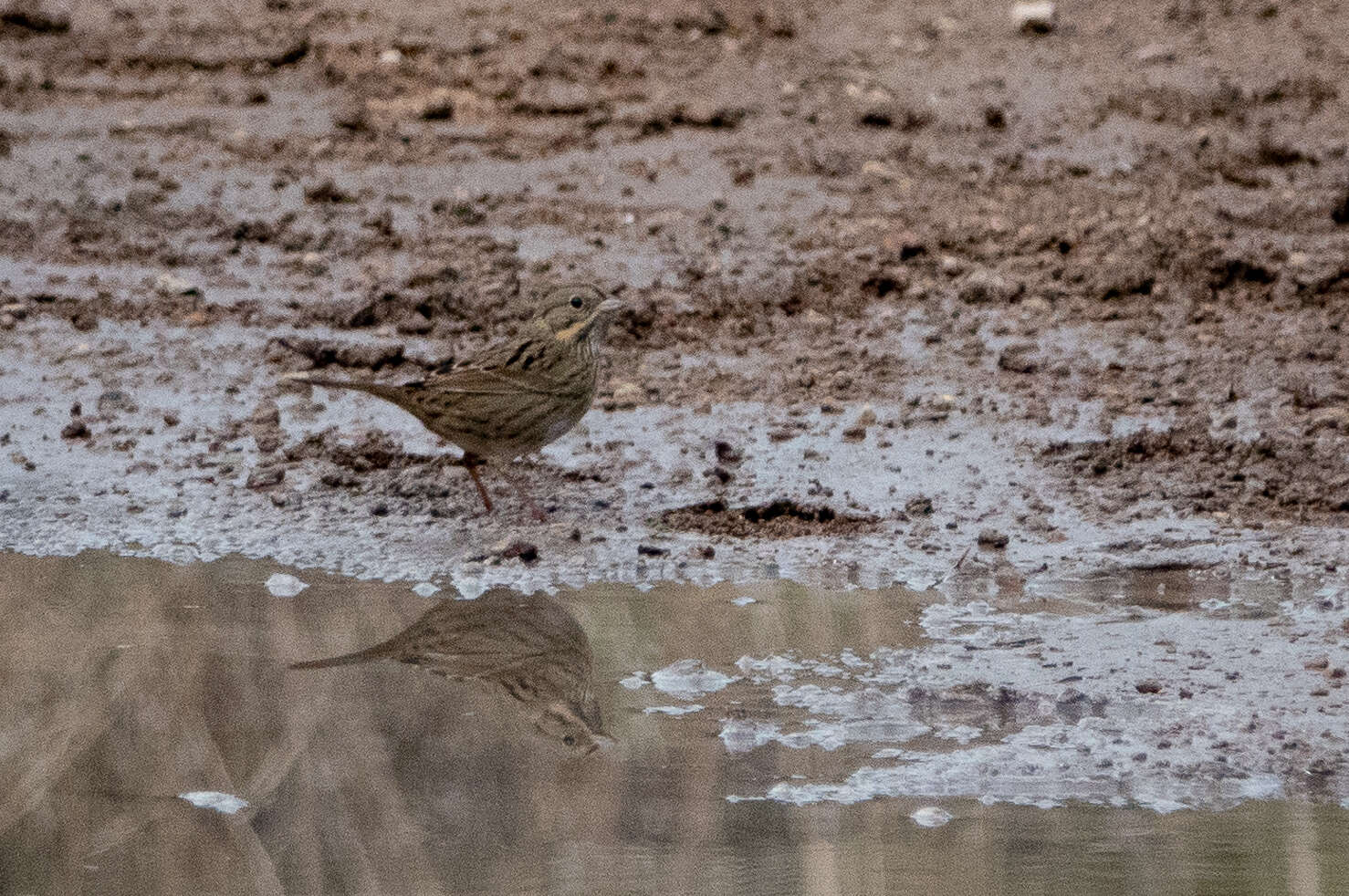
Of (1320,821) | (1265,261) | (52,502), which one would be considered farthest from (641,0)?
(1320,821)

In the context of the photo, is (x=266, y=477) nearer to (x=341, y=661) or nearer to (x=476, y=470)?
(x=476, y=470)

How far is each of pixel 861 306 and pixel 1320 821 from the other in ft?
16.3

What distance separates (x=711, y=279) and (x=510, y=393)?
2905mm

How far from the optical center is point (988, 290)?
925 cm

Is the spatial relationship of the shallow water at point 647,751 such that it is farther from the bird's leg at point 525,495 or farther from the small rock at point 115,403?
the small rock at point 115,403

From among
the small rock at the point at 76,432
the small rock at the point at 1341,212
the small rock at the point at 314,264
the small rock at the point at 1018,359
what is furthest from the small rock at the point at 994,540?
the small rock at the point at 314,264

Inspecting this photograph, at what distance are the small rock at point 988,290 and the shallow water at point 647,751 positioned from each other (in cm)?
306

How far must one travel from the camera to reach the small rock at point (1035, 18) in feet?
41.3

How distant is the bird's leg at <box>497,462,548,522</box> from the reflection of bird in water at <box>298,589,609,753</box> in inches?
27.8

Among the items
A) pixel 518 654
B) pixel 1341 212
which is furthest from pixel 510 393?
pixel 1341 212

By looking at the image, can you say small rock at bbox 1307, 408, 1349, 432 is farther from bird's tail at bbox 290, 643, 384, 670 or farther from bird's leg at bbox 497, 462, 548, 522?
bird's tail at bbox 290, 643, 384, 670

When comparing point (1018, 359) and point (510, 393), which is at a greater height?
point (1018, 359)

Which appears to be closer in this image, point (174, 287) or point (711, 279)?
point (711, 279)

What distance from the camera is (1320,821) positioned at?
457 centimetres
